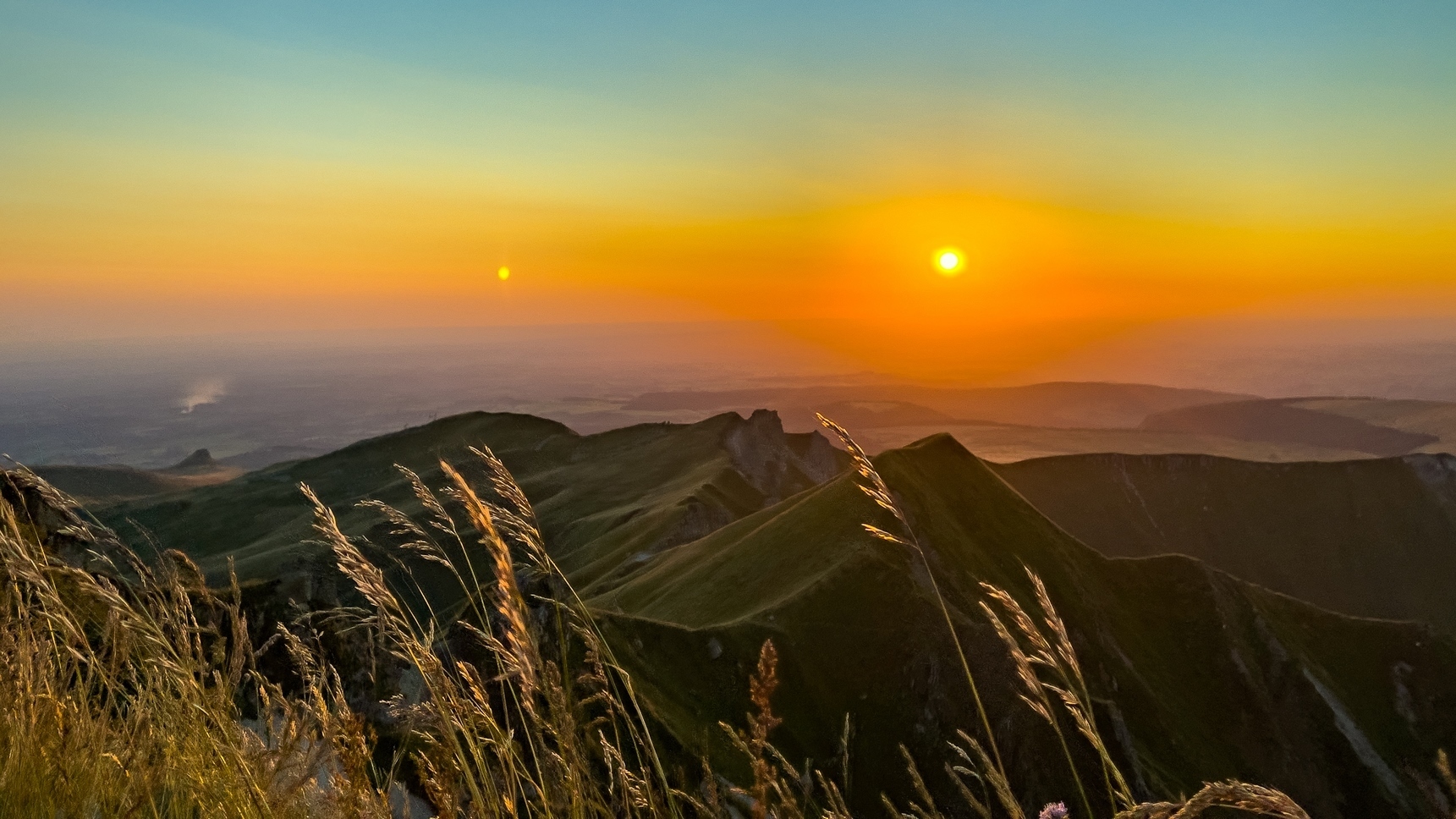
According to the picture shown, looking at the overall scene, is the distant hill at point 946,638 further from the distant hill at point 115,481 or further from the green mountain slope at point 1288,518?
the distant hill at point 115,481

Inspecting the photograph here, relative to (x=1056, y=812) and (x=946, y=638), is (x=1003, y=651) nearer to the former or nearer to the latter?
(x=946, y=638)

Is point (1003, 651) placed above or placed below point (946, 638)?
below

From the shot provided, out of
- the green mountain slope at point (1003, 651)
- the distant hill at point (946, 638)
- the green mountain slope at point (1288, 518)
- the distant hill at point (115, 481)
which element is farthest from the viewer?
the distant hill at point (115, 481)

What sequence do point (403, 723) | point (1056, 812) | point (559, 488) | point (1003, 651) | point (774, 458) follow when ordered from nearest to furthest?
point (1056, 812) → point (403, 723) → point (1003, 651) → point (559, 488) → point (774, 458)

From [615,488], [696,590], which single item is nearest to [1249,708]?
[696,590]

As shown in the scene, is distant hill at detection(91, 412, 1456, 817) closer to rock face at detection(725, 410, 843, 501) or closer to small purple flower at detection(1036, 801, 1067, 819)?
rock face at detection(725, 410, 843, 501)

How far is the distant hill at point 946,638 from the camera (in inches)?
1721

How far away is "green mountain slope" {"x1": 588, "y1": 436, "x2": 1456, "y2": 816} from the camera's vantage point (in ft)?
144

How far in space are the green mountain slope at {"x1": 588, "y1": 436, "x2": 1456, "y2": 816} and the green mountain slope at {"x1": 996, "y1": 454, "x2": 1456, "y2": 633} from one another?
65821 millimetres

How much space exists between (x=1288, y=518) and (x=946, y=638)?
422 ft

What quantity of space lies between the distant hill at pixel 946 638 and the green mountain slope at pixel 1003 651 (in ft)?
0.49

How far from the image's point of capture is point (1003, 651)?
48.0 m

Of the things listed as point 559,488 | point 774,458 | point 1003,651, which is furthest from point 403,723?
point 774,458

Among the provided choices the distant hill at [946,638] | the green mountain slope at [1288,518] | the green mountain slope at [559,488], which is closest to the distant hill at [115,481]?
the green mountain slope at [559,488]
